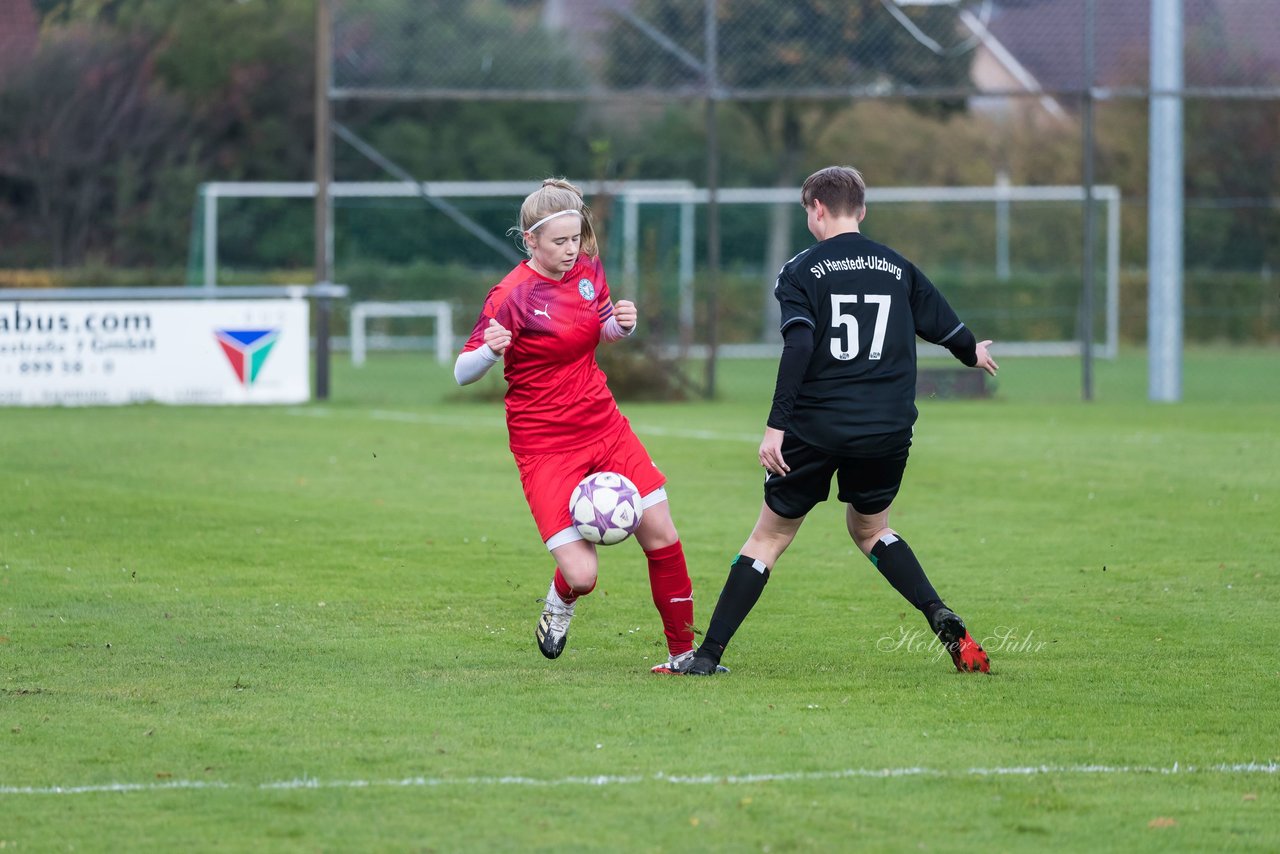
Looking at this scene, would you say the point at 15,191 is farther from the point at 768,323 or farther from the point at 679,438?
the point at 679,438

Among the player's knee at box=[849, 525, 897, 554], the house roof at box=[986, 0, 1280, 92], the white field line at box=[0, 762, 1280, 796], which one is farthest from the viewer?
the house roof at box=[986, 0, 1280, 92]

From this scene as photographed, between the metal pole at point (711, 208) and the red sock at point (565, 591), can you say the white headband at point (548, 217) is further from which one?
the metal pole at point (711, 208)

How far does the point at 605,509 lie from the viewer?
6.19m

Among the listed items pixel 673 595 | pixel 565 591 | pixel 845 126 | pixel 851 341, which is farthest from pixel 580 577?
pixel 845 126

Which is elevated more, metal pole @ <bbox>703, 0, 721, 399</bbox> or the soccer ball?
metal pole @ <bbox>703, 0, 721, 399</bbox>

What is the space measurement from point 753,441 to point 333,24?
323 inches

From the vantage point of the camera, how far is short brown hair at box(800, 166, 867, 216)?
6211 millimetres

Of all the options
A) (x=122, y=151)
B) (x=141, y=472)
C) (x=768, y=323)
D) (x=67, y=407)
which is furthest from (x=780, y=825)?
(x=122, y=151)

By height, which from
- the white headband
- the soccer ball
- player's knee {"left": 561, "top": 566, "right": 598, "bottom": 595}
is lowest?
player's knee {"left": 561, "top": 566, "right": 598, "bottom": 595}

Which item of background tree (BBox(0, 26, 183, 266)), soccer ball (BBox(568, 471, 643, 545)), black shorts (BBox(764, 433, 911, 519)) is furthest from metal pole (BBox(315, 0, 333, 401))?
background tree (BBox(0, 26, 183, 266))

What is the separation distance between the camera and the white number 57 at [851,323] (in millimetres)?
6145

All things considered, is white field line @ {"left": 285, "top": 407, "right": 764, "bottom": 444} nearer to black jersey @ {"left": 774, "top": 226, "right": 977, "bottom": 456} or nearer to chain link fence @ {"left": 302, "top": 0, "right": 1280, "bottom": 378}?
chain link fence @ {"left": 302, "top": 0, "right": 1280, "bottom": 378}

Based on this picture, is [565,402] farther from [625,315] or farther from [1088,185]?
[1088,185]

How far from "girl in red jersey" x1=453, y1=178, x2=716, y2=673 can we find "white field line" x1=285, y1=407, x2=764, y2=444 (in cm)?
903
